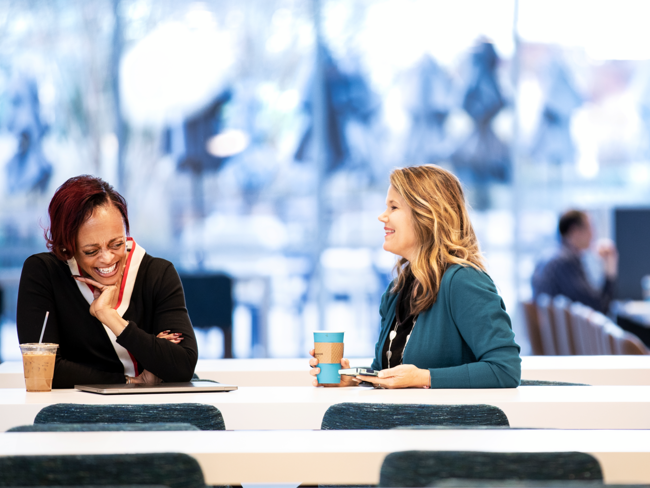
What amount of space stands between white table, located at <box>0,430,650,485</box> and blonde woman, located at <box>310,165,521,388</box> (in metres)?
0.65

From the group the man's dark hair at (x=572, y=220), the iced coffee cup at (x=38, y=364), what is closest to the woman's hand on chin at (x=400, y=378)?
the iced coffee cup at (x=38, y=364)

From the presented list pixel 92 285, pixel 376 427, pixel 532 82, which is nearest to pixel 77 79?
pixel 532 82

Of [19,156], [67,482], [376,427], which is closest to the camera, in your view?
[67,482]

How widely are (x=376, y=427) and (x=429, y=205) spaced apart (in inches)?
34.9

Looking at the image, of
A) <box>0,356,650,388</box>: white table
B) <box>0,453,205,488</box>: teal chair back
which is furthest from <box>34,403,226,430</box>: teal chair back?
<box>0,356,650,388</box>: white table

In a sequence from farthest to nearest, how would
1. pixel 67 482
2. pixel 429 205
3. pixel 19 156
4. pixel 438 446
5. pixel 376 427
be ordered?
pixel 19 156 → pixel 429 205 → pixel 376 427 → pixel 438 446 → pixel 67 482

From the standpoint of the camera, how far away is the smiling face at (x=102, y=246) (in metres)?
2.11

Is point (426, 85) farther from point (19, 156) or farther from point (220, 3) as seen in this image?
point (19, 156)

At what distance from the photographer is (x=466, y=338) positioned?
1.97 metres

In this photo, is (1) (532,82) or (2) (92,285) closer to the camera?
(2) (92,285)

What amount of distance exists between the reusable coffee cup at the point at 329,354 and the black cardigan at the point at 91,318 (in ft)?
1.24

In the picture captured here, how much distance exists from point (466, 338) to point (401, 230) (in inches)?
15.2

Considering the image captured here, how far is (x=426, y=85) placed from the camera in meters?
6.65

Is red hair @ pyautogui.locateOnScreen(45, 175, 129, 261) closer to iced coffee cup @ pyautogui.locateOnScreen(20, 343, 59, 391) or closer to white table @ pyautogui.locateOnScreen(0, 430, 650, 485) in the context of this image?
iced coffee cup @ pyautogui.locateOnScreen(20, 343, 59, 391)
